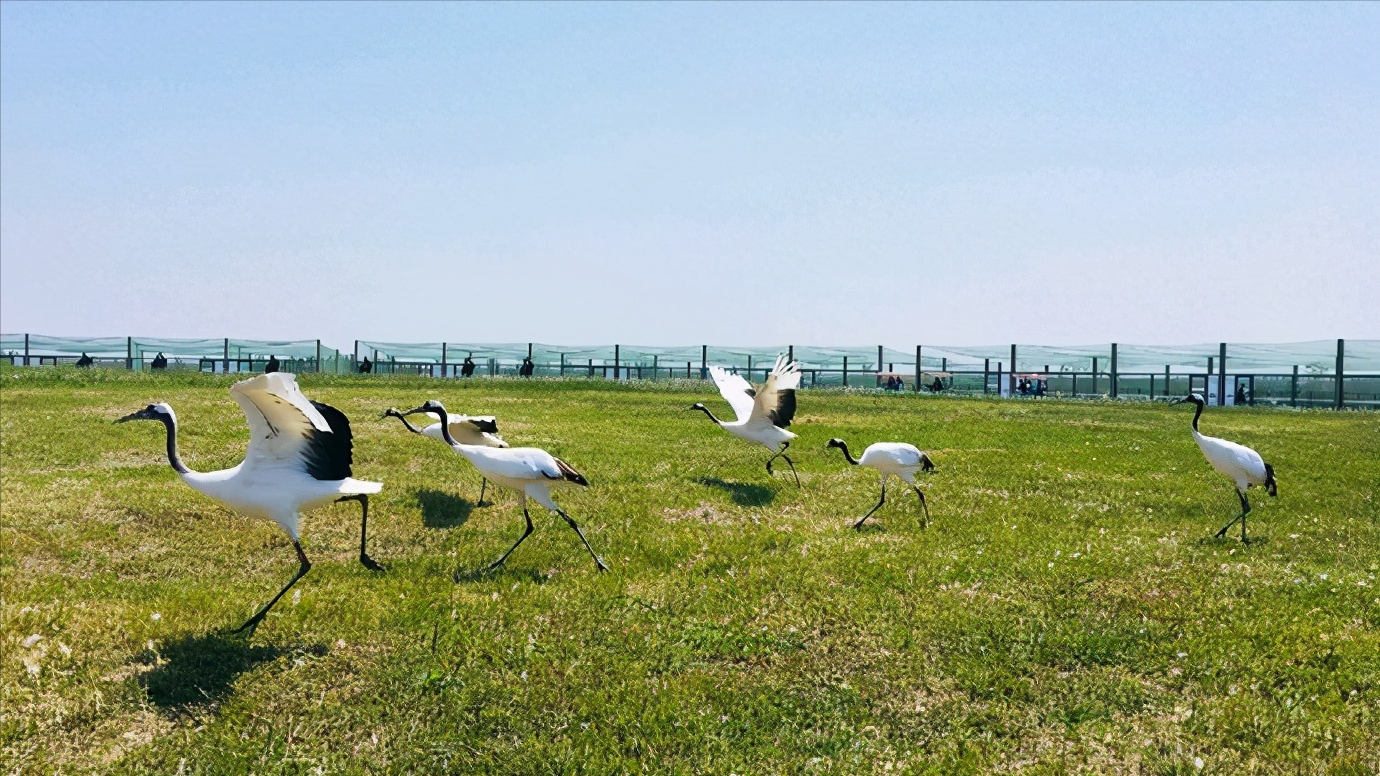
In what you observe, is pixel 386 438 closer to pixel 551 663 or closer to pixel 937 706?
pixel 551 663

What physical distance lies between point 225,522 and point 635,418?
12.0m

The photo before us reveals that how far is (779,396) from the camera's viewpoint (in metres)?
14.2

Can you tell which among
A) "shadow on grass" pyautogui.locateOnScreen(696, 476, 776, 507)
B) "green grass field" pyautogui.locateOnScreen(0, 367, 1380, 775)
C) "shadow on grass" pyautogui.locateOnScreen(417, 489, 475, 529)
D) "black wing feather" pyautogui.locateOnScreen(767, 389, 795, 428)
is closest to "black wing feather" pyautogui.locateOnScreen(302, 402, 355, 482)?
"green grass field" pyautogui.locateOnScreen(0, 367, 1380, 775)

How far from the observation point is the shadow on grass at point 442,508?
37.2ft

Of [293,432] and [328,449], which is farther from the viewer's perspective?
[328,449]

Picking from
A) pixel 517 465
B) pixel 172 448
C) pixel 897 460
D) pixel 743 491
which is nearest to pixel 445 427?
pixel 517 465

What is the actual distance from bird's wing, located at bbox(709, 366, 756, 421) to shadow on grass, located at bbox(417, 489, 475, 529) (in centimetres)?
488

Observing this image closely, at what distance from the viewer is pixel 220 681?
23.7 feet

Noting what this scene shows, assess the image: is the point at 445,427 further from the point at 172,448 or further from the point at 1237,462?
the point at 1237,462

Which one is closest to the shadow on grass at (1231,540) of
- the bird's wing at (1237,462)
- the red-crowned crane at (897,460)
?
the bird's wing at (1237,462)

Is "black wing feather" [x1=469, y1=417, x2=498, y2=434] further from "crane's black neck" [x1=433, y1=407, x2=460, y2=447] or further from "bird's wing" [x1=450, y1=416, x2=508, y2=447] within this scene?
"crane's black neck" [x1=433, y1=407, x2=460, y2=447]

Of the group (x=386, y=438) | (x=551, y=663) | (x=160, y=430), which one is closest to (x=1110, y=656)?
(x=551, y=663)

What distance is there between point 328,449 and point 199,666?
1754 millimetres

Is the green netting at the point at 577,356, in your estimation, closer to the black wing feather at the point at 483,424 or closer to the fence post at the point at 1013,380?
the fence post at the point at 1013,380
